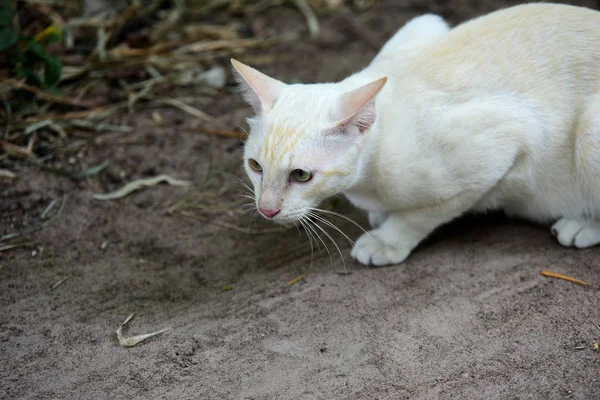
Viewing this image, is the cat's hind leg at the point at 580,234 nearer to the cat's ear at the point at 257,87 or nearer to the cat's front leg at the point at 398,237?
the cat's front leg at the point at 398,237

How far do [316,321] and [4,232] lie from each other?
1.56 metres

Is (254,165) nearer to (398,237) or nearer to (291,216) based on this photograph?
(291,216)

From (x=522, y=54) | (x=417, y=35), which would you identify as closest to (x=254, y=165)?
(x=417, y=35)

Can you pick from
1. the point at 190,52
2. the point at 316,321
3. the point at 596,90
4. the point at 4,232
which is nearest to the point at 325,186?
the point at 316,321

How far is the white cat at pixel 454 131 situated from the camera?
2.33m

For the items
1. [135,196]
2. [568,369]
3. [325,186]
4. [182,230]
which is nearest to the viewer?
[568,369]

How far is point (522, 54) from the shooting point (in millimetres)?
2594

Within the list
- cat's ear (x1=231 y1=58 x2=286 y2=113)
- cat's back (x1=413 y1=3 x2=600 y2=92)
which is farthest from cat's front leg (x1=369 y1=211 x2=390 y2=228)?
cat's ear (x1=231 y1=58 x2=286 y2=113)

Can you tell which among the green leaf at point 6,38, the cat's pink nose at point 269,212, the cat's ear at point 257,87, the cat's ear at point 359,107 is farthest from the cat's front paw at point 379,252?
the green leaf at point 6,38

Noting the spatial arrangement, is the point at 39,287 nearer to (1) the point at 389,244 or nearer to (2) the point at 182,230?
(2) the point at 182,230

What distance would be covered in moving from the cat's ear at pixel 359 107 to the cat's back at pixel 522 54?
A: 17.4 inches

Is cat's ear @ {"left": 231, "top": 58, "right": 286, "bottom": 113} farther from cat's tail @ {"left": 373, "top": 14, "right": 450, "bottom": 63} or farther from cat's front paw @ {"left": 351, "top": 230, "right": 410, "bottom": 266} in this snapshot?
cat's front paw @ {"left": 351, "top": 230, "right": 410, "bottom": 266}

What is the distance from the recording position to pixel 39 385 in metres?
2.15

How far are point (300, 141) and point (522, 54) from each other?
1050mm
